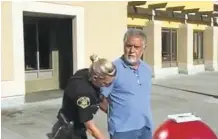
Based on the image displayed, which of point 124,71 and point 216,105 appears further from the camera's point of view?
point 216,105

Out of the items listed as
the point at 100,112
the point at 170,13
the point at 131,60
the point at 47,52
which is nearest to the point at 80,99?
the point at 131,60

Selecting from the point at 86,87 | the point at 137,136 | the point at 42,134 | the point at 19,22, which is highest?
the point at 19,22

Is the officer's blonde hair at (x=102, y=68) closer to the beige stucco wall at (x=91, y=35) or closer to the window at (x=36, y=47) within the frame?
the beige stucco wall at (x=91, y=35)

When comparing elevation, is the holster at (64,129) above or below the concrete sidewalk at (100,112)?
above

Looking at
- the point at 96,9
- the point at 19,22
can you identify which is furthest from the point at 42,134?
the point at 96,9

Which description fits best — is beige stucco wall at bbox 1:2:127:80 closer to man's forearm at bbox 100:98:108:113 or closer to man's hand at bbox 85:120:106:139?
man's forearm at bbox 100:98:108:113

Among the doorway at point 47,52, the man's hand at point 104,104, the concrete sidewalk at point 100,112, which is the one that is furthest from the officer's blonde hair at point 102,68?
the doorway at point 47,52

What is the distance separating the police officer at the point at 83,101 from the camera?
2.88m

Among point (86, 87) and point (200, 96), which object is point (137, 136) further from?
point (200, 96)

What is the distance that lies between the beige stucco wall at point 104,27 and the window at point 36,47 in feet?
6.72

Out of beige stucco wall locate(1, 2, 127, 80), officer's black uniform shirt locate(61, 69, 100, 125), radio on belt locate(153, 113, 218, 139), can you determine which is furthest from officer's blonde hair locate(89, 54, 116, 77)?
beige stucco wall locate(1, 2, 127, 80)

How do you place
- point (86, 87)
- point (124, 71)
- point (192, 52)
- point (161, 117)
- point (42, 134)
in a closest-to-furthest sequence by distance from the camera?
point (86, 87)
point (124, 71)
point (42, 134)
point (161, 117)
point (192, 52)

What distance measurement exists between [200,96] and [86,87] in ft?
32.6

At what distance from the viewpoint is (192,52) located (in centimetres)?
2175
